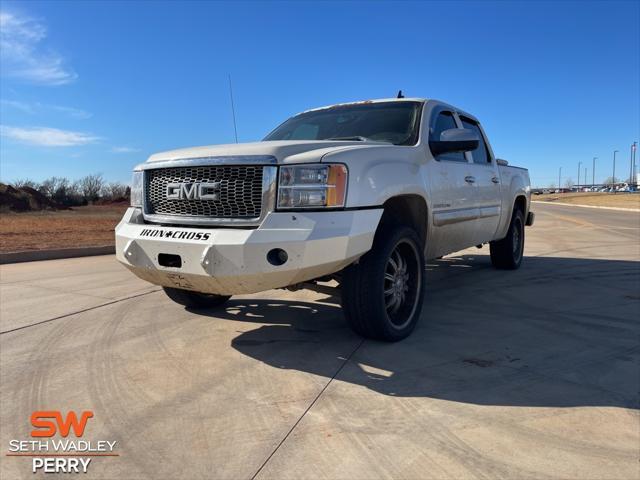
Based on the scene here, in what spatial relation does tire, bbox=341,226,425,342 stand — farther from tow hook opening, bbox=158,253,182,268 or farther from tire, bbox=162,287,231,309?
tire, bbox=162,287,231,309

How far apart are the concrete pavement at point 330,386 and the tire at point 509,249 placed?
72.1 inches

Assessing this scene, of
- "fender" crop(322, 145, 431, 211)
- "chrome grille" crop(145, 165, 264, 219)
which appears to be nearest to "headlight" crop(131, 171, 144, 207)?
"chrome grille" crop(145, 165, 264, 219)

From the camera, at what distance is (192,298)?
4.68 m

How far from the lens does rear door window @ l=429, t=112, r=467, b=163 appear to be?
4.63 meters

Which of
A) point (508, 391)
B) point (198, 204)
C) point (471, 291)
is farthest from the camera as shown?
point (471, 291)

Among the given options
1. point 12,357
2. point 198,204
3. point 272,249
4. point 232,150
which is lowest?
point 12,357

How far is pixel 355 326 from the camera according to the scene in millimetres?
3652

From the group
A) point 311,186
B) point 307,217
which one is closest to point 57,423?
point 307,217

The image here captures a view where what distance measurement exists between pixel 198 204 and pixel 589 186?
189 m

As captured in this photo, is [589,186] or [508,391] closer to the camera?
[508,391]

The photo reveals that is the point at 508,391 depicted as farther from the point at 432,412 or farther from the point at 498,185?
the point at 498,185

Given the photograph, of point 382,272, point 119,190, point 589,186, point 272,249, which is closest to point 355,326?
point 382,272

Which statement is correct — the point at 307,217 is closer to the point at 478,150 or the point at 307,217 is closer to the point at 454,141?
the point at 454,141

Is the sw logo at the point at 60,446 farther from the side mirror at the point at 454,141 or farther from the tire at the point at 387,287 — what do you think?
the side mirror at the point at 454,141
